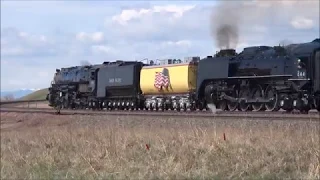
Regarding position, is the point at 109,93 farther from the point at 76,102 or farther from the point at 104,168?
the point at 104,168

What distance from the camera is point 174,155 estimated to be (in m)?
15.4

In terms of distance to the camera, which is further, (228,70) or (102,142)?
(228,70)

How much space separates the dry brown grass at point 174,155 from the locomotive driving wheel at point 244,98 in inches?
404

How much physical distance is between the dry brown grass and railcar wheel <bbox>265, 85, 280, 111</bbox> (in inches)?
343

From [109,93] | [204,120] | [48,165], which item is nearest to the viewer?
[48,165]

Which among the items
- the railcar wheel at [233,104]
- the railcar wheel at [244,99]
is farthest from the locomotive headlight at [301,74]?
the railcar wheel at [233,104]

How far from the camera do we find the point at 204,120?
24.7 m

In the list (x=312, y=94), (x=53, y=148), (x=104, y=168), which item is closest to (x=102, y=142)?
(x=53, y=148)

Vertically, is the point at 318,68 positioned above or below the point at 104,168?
above

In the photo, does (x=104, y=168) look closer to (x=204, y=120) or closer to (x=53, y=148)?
(x=53, y=148)

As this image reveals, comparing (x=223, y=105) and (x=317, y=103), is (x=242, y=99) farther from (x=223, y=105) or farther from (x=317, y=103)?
(x=317, y=103)

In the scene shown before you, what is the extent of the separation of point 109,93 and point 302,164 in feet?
111

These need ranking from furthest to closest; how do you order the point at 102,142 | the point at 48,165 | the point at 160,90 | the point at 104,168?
the point at 160,90
the point at 102,142
the point at 48,165
the point at 104,168

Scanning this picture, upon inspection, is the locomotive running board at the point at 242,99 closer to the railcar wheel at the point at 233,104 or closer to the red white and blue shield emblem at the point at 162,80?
the railcar wheel at the point at 233,104
